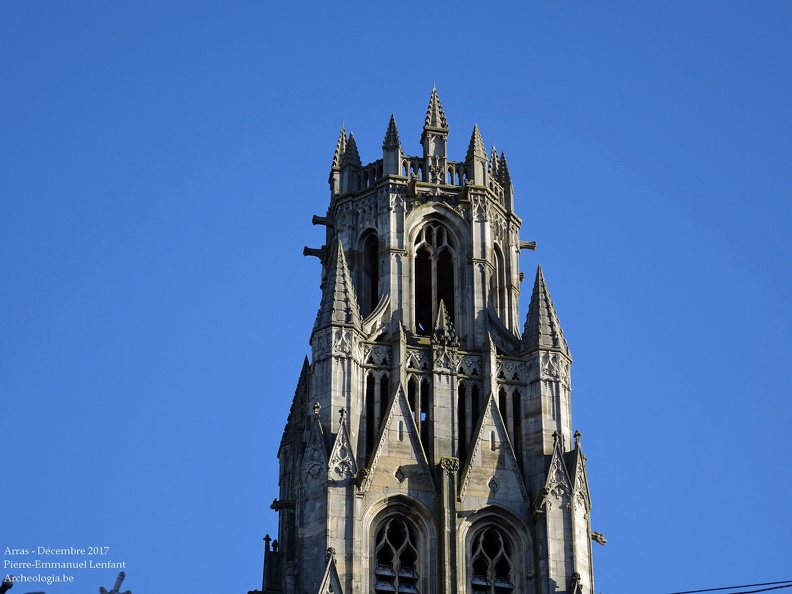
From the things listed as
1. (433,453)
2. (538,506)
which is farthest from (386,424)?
(538,506)

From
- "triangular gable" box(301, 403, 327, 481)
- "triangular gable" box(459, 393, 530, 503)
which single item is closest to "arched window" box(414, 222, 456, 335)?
"triangular gable" box(459, 393, 530, 503)

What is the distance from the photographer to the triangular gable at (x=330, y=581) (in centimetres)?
5109

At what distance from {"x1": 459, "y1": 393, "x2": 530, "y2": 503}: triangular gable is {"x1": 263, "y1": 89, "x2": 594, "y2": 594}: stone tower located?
4 centimetres

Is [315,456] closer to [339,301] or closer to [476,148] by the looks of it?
[339,301]

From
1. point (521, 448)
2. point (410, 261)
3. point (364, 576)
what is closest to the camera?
point (364, 576)

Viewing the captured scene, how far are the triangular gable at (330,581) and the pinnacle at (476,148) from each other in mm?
16281

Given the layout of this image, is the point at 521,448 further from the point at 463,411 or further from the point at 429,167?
the point at 429,167

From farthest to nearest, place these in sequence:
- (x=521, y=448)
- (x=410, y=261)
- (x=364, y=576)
→ (x=410, y=261), (x=521, y=448), (x=364, y=576)

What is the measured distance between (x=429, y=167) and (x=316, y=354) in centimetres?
866

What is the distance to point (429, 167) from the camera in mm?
61906

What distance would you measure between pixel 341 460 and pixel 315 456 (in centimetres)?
80

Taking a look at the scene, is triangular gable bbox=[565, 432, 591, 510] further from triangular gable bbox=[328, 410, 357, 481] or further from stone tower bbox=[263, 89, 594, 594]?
triangular gable bbox=[328, 410, 357, 481]

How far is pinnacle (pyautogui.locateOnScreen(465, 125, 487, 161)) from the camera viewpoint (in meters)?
62.3

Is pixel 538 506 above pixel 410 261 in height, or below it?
below
